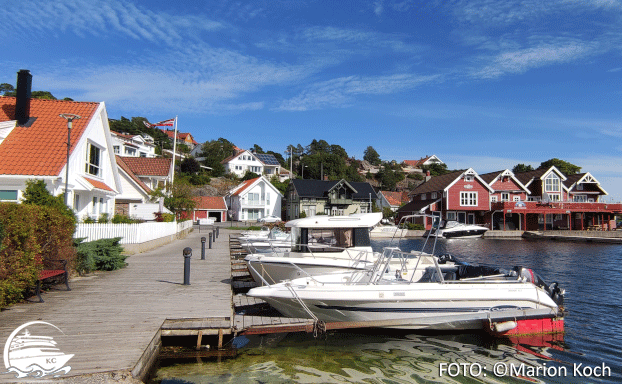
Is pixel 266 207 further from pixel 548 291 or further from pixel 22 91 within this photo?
pixel 548 291

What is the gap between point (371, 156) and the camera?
148 metres

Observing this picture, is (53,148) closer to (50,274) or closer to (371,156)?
(50,274)

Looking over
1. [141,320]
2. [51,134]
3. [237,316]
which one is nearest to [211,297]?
[237,316]

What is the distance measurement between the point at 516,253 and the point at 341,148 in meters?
96.3

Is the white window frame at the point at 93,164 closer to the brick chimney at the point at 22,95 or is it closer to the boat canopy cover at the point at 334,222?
the brick chimney at the point at 22,95

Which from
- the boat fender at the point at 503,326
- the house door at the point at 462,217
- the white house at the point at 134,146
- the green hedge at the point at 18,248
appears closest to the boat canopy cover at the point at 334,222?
the boat fender at the point at 503,326

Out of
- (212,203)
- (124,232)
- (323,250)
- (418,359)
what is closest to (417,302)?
(418,359)

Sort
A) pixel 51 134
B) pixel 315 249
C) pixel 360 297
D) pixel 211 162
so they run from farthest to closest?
pixel 211 162, pixel 51 134, pixel 315 249, pixel 360 297

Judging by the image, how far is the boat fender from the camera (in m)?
9.89

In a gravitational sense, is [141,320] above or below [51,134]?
below

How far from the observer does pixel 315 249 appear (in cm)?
1346

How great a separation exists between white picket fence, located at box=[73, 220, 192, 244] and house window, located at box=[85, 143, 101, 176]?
4.07 meters

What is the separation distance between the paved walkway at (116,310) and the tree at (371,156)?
444ft

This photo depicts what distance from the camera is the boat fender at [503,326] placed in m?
9.89
